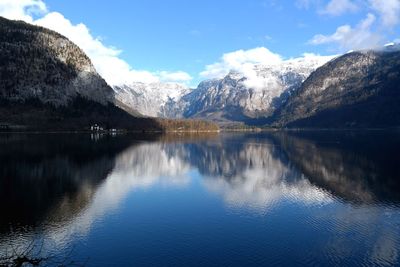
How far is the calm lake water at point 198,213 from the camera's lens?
156 feet

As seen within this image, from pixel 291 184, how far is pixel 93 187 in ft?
142

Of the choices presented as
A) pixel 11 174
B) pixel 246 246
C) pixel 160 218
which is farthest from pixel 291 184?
pixel 11 174

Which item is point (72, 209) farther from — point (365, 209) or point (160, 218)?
point (365, 209)

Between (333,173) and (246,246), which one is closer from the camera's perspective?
(246,246)

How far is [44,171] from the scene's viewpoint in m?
105

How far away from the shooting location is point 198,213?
67.5 metres

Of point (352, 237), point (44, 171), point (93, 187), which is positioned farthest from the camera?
point (44, 171)

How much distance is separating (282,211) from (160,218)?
20.0 meters

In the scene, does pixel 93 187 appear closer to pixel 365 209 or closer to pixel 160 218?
pixel 160 218

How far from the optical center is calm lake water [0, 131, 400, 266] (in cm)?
4747

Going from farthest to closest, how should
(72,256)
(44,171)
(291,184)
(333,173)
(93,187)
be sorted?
(333,173) < (44,171) < (291,184) < (93,187) < (72,256)

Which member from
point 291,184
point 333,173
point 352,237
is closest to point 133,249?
point 352,237

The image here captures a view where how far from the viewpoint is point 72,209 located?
219ft

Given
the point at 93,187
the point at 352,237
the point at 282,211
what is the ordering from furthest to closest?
the point at 93,187
the point at 282,211
the point at 352,237
